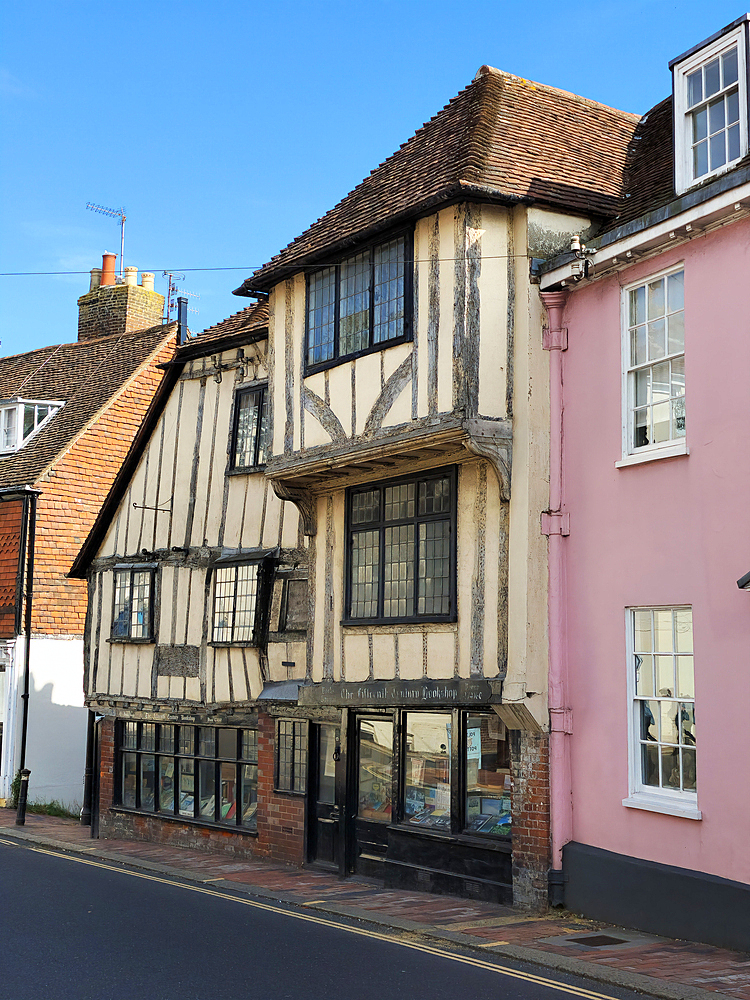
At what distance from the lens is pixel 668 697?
33.8ft

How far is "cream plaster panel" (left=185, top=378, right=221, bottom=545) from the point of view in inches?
688

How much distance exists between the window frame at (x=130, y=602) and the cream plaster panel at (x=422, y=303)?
7770 millimetres

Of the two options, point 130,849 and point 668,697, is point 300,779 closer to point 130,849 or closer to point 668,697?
point 130,849

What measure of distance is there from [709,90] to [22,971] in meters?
10.3

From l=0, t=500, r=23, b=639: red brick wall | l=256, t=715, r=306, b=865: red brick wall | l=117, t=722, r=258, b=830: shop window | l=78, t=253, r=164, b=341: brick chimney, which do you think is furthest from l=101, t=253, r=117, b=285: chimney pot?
Result: l=256, t=715, r=306, b=865: red brick wall

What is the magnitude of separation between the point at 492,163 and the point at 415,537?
14.3ft

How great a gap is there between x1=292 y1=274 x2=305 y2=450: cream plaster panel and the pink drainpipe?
364 centimetres

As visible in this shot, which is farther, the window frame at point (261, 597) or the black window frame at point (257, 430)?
the black window frame at point (257, 430)

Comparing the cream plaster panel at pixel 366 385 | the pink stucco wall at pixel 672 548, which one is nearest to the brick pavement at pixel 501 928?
the pink stucco wall at pixel 672 548

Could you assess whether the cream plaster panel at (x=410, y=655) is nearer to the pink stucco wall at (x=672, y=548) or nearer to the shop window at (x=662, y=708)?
the pink stucco wall at (x=672, y=548)

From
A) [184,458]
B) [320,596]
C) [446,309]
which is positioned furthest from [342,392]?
[184,458]

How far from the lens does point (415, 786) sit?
13.4 meters

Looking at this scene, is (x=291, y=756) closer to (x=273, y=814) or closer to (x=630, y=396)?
(x=273, y=814)

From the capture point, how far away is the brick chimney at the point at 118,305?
28922mm
